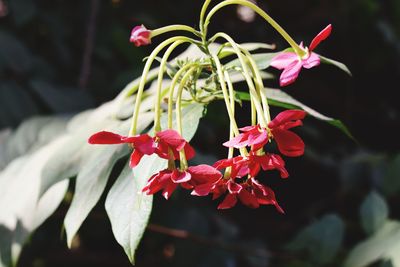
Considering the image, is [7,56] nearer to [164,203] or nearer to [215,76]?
[164,203]

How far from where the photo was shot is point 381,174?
210cm

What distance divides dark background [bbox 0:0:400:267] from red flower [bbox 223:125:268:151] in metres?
0.89

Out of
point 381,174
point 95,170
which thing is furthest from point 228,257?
point 95,170

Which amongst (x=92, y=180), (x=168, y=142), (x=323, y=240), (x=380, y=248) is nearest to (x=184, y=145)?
(x=168, y=142)

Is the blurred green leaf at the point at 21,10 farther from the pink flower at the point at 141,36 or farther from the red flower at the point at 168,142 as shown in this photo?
the red flower at the point at 168,142

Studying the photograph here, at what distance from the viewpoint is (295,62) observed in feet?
2.64

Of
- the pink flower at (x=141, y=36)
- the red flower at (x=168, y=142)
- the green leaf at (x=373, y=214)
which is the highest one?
the pink flower at (x=141, y=36)

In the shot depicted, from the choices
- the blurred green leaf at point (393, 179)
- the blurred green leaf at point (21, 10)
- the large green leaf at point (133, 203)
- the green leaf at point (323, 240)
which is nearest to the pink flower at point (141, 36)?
the large green leaf at point (133, 203)

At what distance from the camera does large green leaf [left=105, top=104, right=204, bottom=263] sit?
0.79 m

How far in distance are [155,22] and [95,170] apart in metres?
1.48

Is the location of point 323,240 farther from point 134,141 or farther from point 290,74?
point 134,141

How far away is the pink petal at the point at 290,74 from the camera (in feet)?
2.53

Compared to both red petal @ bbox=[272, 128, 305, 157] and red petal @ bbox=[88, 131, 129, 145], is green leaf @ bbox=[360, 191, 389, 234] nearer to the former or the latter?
red petal @ bbox=[272, 128, 305, 157]

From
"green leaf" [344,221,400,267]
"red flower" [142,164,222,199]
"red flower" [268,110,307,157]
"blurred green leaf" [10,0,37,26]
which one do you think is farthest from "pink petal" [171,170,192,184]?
"blurred green leaf" [10,0,37,26]
